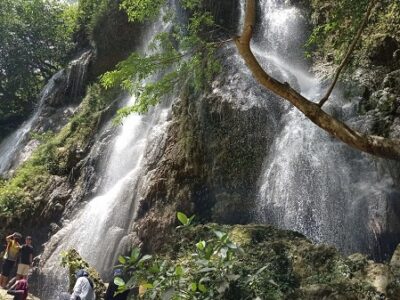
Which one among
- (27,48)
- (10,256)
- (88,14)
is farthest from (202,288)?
(27,48)

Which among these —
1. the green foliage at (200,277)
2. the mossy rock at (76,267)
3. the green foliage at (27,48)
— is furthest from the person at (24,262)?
the green foliage at (27,48)

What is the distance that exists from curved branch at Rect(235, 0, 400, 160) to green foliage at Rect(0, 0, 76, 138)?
22.3m

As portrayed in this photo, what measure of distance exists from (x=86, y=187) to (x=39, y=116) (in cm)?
890

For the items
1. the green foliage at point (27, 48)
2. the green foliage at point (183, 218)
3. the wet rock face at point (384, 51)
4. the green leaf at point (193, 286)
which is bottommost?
the green leaf at point (193, 286)

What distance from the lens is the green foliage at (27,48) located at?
25.5 meters

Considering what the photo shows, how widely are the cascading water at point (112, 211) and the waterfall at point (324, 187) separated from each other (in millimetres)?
4098

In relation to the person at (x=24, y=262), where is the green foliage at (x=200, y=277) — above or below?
above

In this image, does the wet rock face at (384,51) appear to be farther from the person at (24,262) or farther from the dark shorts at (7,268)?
the dark shorts at (7,268)

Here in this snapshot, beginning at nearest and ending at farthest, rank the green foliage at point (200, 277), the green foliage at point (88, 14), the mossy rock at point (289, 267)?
the green foliage at point (200, 277) < the mossy rock at point (289, 267) < the green foliage at point (88, 14)

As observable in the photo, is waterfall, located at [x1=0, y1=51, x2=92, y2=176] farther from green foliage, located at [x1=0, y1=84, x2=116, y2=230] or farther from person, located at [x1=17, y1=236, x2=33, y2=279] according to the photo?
person, located at [x1=17, y1=236, x2=33, y2=279]

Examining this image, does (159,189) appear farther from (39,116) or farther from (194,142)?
(39,116)

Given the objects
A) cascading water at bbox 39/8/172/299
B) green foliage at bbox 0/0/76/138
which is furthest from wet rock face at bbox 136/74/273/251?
green foliage at bbox 0/0/76/138

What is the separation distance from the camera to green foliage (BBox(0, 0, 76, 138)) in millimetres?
25484

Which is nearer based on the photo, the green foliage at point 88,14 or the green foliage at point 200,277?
the green foliage at point 200,277
